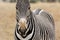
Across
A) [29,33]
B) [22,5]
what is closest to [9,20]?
[29,33]

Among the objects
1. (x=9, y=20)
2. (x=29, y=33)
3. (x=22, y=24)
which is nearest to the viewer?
(x=22, y=24)

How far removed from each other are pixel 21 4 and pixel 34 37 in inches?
25.7

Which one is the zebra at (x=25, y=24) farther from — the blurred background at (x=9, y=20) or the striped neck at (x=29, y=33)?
the blurred background at (x=9, y=20)

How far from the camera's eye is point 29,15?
4.39 metres

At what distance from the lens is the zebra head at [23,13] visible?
13.8 ft

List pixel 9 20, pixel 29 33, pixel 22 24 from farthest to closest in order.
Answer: pixel 9 20 → pixel 29 33 → pixel 22 24

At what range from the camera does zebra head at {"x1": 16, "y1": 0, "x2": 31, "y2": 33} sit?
421 cm

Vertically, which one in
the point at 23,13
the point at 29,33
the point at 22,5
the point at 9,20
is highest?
the point at 22,5

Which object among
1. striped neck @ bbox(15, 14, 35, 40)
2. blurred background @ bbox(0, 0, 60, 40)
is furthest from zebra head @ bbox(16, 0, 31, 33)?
blurred background @ bbox(0, 0, 60, 40)

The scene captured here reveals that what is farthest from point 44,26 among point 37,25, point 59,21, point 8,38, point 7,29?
point 59,21

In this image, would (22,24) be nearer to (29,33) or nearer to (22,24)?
(22,24)

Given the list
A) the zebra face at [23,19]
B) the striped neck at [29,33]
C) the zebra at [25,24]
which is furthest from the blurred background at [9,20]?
the zebra face at [23,19]

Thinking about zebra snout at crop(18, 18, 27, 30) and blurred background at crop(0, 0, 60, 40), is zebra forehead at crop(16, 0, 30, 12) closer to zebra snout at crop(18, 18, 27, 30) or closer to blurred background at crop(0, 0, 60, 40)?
zebra snout at crop(18, 18, 27, 30)

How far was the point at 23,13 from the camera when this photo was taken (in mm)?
4262
